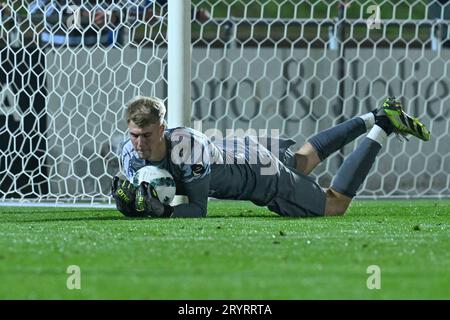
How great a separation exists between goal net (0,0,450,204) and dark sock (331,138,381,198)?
153 centimetres

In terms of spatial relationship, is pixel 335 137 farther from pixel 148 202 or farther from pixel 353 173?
pixel 148 202

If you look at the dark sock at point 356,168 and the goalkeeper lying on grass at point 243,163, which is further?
the dark sock at point 356,168

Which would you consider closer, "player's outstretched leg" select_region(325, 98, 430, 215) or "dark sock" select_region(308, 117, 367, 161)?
"player's outstretched leg" select_region(325, 98, 430, 215)

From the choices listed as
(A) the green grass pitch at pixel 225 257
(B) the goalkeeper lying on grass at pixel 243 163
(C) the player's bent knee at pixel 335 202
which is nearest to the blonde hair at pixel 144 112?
(B) the goalkeeper lying on grass at pixel 243 163

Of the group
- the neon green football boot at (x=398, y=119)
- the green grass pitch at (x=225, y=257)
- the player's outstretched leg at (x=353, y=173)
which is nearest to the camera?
the green grass pitch at (x=225, y=257)

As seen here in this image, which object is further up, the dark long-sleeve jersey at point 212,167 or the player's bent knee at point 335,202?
the dark long-sleeve jersey at point 212,167

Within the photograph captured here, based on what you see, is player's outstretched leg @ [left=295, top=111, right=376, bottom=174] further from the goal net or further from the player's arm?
the goal net

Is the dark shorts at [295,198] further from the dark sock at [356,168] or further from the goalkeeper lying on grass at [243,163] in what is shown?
the dark sock at [356,168]

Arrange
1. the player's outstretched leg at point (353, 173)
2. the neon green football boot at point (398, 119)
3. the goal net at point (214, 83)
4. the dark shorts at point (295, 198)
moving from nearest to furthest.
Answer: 1. the dark shorts at point (295, 198)
2. the player's outstretched leg at point (353, 173)
3. the neon green football boot at point (398, 119)
4. the goal net at point (214, 83)

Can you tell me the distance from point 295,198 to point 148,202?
887mm

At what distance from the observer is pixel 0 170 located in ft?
24.6

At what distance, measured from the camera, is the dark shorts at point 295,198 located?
6.00 m

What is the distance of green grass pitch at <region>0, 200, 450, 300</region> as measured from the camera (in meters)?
3.18

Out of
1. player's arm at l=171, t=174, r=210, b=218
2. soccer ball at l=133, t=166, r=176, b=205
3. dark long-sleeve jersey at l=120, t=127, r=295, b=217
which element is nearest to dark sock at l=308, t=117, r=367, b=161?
dark long-sleeve jersey at l=120, t=127, r=295, b=217
